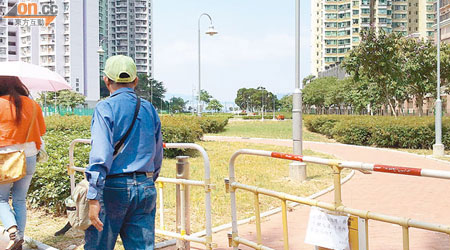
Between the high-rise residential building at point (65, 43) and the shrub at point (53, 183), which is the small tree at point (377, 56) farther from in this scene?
the high-rise residential building at point (65, 43)

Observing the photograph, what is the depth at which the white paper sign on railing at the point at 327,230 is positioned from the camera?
3105mm

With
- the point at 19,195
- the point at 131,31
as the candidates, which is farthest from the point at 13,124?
the point at 131,31

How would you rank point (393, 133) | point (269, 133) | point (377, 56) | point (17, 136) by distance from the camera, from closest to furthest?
point (17, 136), point (393, 133), point (377, 56), point (269, 133)

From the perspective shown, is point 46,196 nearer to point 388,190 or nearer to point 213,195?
point 213,195

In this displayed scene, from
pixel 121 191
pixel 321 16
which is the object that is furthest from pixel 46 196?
pixel 321 16

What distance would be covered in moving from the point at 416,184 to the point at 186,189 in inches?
259

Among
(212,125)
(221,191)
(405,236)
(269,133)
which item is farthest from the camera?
(212,125)

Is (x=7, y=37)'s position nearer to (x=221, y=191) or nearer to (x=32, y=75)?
(x=221, y=191)

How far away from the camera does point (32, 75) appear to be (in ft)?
18.3

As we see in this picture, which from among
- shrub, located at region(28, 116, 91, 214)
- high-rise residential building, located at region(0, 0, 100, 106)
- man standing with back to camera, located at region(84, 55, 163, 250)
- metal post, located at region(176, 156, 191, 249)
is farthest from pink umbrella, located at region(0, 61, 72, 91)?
high-rise residential building, located at region(0, 0, 100, 106)

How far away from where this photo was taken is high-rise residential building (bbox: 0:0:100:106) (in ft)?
286

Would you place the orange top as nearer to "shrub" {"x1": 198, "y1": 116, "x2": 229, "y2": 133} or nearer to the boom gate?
the boom gate

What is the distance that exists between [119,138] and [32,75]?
3.16 m

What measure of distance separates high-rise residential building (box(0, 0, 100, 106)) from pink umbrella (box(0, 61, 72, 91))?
84.5 meters
